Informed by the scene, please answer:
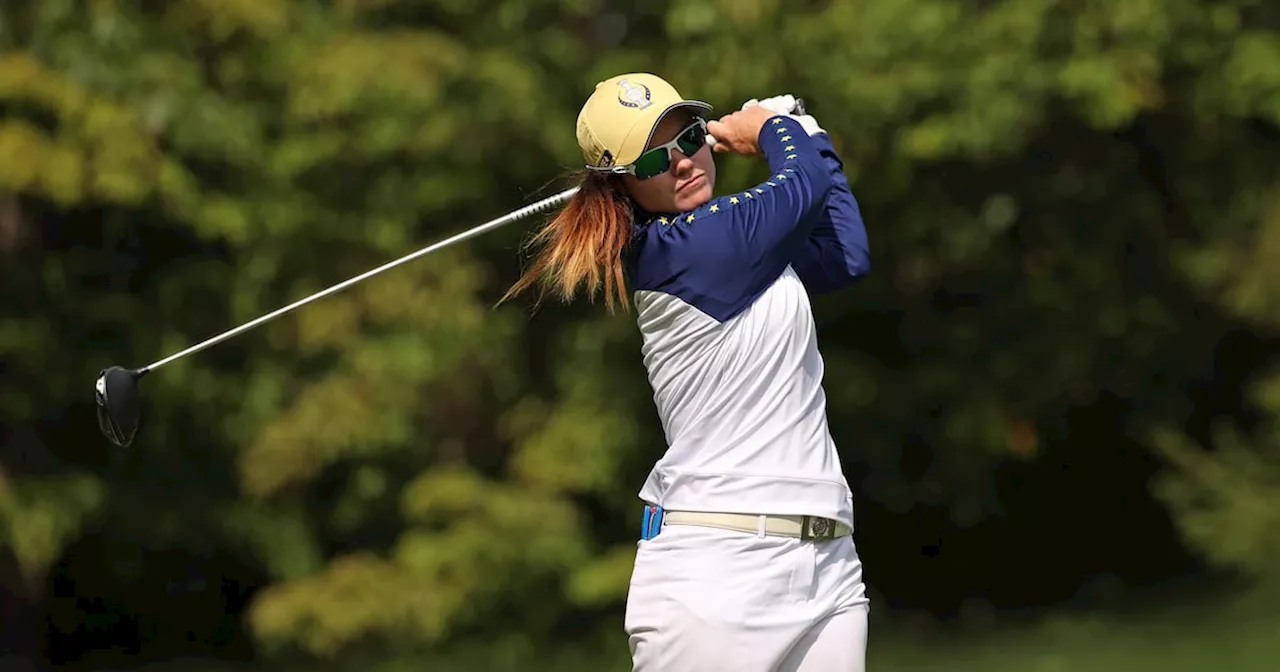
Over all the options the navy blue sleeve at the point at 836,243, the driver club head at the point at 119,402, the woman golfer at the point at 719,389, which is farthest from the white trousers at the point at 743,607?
the driver club head at the point at 119,402

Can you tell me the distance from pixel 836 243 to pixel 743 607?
745 millimetres

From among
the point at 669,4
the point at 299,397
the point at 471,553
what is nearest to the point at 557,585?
the point at 471,553

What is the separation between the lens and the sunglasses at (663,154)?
3.24 m

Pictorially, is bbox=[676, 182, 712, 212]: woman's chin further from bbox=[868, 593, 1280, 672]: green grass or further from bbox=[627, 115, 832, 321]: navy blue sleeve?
bbox=[868, 593, 1280, 672]: green grass

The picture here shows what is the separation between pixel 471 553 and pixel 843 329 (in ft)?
7.07

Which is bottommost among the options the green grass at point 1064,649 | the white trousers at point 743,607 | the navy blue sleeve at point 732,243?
the green grass at point 1064,649

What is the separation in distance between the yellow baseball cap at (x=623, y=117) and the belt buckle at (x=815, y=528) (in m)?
0.71

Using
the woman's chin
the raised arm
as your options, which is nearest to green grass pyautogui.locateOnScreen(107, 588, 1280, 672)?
the raised arm

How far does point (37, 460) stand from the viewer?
848 centimetres

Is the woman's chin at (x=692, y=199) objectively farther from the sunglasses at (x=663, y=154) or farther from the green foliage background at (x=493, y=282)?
the green foliage background at (x=493, y=282)

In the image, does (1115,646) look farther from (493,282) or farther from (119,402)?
(119,402)

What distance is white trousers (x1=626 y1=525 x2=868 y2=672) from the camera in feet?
10.3

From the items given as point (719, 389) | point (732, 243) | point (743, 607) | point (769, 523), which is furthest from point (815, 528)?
point (732, 243)

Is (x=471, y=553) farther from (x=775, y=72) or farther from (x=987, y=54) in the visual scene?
(x=987, y=54)
